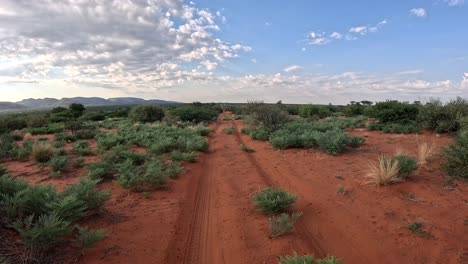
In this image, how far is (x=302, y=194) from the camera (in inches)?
303

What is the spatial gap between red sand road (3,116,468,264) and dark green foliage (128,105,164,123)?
22619 millimetres

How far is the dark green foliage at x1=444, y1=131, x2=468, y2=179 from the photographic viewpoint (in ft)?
23.9

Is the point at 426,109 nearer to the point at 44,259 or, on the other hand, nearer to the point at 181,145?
the point at 181,145

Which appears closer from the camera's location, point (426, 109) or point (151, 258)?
point (151, 258)

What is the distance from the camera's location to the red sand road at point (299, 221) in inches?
197

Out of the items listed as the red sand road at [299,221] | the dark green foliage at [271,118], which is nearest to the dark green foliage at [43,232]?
the red sand road at [299,221]

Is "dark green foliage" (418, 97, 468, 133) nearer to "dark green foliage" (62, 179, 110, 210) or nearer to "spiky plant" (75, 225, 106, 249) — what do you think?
"dark green foliage" (62, 179, 110, 210)

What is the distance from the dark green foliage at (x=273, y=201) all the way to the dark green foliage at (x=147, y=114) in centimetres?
2565

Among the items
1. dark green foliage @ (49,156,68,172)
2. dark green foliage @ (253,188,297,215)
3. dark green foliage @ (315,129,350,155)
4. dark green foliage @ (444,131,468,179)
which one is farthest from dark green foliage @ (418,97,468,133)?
dark green foliage @ (49,156,68,172)

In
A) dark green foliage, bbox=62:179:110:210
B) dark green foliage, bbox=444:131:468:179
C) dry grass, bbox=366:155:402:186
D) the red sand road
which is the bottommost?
the red sand road

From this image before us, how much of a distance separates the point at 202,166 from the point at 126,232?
581 cm

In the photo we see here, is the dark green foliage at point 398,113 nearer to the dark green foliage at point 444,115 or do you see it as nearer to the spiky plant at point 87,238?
the dark green foliage at point 444,115

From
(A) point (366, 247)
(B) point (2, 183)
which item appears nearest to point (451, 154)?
(A) point (366, 247)

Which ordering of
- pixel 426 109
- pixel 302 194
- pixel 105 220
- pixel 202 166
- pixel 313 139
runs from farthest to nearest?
pixel 426 109
pixel 313 139
pixel 202 166
pixel 302 194
pixel 105 220
